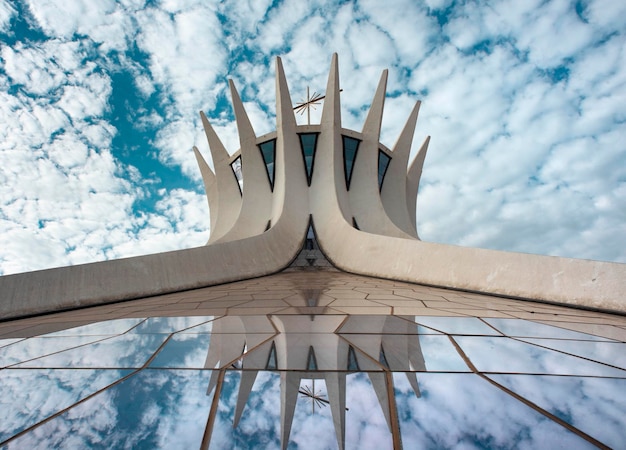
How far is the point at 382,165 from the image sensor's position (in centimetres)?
1313

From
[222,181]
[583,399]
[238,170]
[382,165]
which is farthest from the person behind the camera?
[222,181]

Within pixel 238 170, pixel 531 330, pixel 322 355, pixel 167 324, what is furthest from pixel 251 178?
pixel 322 355

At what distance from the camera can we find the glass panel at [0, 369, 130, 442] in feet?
3.43

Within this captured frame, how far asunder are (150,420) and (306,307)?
2038mm

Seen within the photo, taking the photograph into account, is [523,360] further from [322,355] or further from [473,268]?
[473,268]

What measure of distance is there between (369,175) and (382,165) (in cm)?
156

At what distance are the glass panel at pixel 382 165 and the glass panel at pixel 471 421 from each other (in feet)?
40.5

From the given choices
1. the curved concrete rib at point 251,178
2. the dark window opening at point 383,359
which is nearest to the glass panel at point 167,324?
the dark window opening at point 383,359

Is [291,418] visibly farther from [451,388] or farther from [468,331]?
[468,331]

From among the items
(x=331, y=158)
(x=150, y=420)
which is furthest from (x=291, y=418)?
(x=331, y=158)

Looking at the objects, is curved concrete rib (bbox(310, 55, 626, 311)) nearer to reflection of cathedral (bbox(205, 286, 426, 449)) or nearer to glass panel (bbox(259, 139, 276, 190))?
reflection of cathedral (bbox(205, 286, 426, 449))

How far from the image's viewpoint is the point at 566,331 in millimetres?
2262

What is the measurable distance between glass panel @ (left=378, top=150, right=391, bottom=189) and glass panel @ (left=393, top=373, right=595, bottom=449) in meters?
12.3

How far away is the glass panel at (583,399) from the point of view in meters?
0.93
